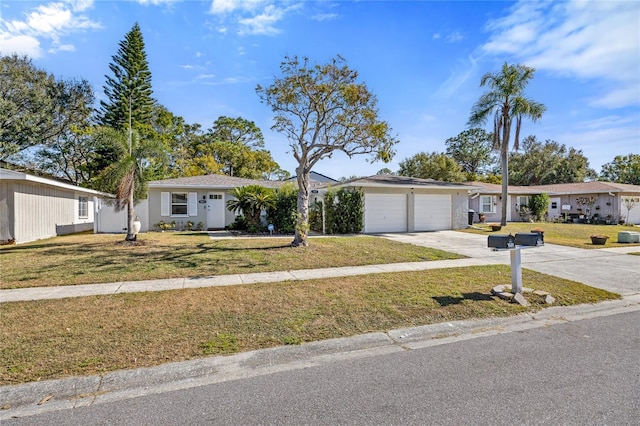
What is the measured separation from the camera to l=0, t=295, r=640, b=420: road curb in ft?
9.80

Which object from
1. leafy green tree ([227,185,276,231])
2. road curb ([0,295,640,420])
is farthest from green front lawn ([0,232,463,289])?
road curb ([0,295,640,420])

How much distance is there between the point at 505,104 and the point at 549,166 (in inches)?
1081

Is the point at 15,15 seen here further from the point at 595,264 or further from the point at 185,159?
the point at 185,159

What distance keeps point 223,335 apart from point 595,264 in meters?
10.1

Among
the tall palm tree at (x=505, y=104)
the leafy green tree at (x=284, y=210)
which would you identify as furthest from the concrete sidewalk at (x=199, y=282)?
the tall palm tree at (x=505, y=104)

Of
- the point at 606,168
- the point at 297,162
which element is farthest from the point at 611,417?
the point at 606,168

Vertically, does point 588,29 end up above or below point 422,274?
above

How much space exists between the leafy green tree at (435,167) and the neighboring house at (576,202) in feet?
24.9

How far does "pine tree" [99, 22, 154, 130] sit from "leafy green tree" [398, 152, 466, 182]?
27426mm

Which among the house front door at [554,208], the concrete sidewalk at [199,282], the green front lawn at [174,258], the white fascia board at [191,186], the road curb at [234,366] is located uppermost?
the white fascia board at [191,186]

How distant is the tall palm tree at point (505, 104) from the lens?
20.0m

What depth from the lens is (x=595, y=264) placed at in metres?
9.23

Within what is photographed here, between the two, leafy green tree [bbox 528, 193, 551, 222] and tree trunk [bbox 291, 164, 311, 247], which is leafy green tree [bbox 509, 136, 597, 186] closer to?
leafy green tree [bbox 528, 193, 551, 222]

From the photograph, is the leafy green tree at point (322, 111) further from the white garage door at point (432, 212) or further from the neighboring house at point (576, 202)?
the neighboring house at point (576, 202)
